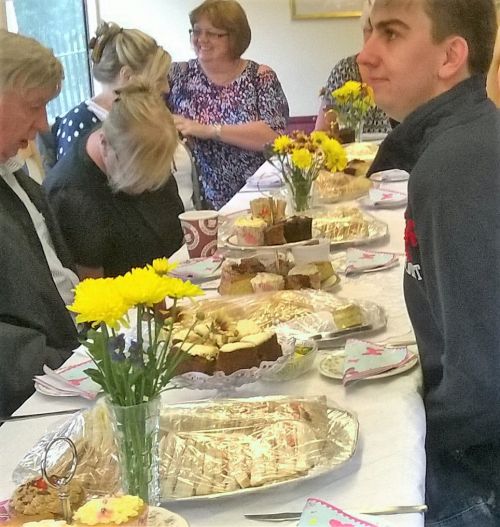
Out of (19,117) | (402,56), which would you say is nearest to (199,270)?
(19,117)

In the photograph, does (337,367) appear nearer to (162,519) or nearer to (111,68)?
(162,519)

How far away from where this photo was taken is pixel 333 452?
0.74 metres

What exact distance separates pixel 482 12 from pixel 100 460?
716 millimetres

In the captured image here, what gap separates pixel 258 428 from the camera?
79 cm

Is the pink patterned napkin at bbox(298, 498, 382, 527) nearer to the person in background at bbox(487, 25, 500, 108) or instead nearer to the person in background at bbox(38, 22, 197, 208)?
the person in background at bbox(487, 25, 500, 108)

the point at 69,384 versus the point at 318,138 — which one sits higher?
the point at 318,138

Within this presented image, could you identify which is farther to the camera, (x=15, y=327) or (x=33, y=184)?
(x=33, y=184)

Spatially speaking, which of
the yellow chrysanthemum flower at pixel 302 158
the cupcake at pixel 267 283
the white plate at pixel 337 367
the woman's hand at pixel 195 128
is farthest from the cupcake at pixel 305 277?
the woman's hand at pixel 195 128

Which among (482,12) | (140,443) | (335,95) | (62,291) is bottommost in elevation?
(62,291)

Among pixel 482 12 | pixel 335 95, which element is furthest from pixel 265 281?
pixel 335 95

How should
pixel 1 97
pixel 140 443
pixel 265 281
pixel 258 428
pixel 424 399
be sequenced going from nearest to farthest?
pixel 140 443 < pixel 258 428 < pixel 424 399 < pixel 265 281 < pixel 1 97

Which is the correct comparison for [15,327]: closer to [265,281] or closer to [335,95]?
[265,281]

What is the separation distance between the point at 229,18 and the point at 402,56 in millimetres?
898

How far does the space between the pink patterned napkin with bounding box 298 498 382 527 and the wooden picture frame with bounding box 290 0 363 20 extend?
142 centimetres
